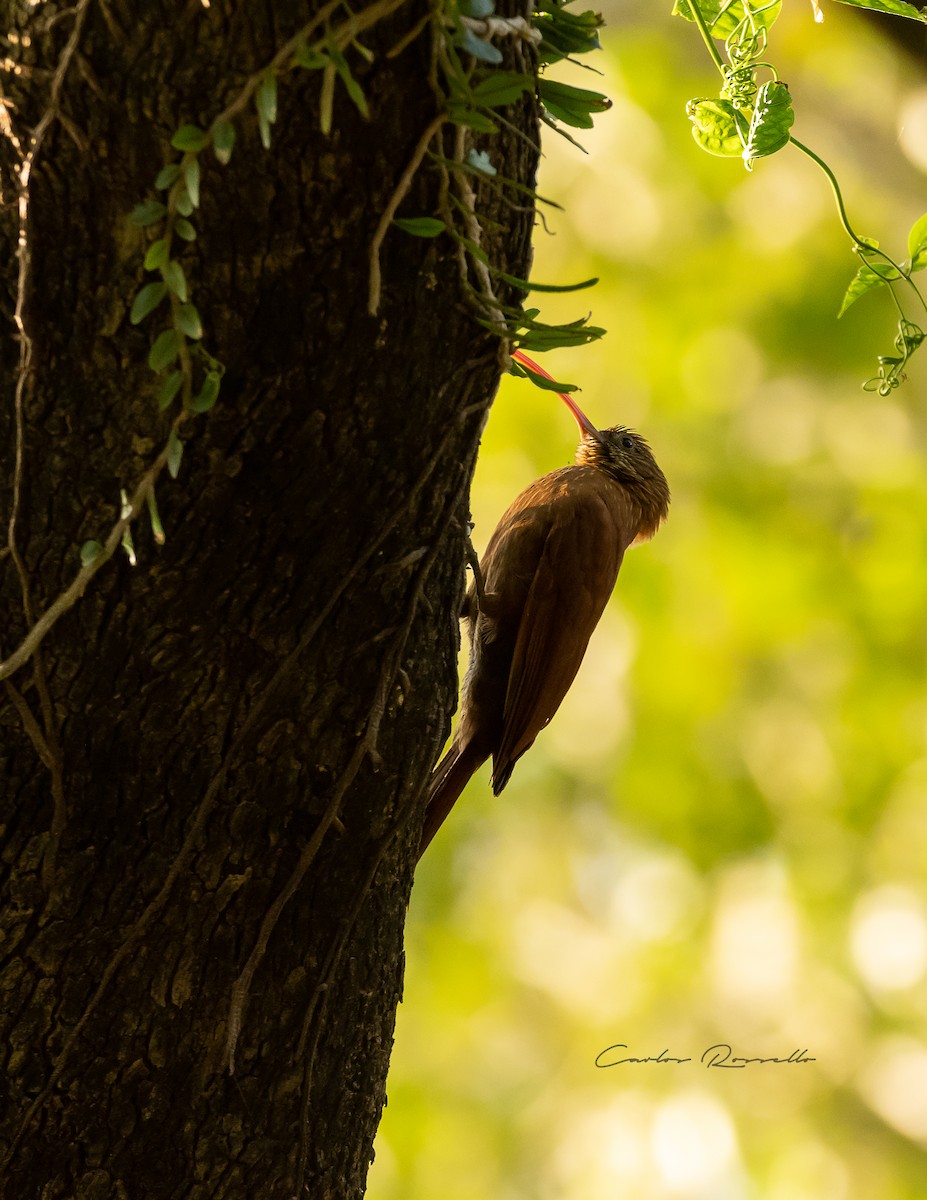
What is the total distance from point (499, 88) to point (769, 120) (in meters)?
0.73

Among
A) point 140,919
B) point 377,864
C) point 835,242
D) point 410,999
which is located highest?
point 835,242

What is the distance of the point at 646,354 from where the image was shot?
21.2ft

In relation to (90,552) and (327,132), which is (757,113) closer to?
(327,132)

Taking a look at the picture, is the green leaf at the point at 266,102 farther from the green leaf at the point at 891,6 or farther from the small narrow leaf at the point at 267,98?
the green leaf at the point at 891,6

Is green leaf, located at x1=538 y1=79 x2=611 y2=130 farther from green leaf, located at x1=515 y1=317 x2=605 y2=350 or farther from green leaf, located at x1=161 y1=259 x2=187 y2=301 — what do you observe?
green leaf, located at x1=161 y1=259 x2=187 y2=301

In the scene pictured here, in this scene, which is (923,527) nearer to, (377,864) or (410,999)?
(410,999)

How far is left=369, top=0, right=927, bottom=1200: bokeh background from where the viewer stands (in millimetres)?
5836

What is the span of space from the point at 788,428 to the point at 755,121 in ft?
15.4

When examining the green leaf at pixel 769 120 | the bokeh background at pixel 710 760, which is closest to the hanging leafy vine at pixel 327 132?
the green leaf at pixel 769 120

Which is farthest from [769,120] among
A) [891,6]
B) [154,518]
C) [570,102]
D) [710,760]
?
[710,760]

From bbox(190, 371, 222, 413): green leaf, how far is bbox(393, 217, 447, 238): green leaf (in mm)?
241

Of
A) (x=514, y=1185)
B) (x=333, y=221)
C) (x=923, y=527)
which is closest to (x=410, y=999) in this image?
(x=514, y=1185)

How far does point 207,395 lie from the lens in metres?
1.24

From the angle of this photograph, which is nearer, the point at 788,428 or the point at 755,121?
the point at 755,121
